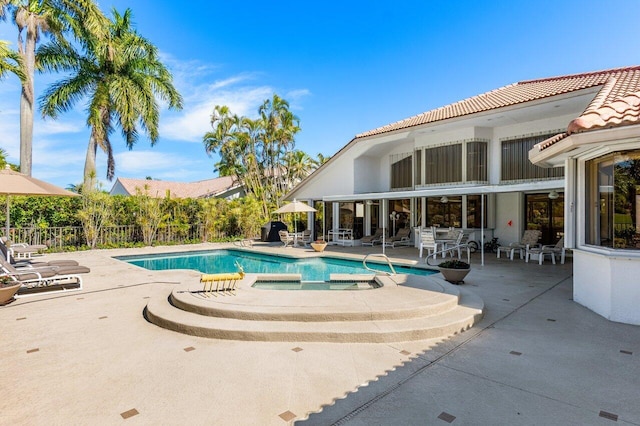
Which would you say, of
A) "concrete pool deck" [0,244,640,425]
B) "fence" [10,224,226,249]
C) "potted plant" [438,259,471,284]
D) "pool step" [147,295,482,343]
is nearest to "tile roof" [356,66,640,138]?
"potted plant" [438,259,471,284]

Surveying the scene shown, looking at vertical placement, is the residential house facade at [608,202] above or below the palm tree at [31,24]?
below

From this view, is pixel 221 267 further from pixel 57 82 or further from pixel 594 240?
pixel 57 82

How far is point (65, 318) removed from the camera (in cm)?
653

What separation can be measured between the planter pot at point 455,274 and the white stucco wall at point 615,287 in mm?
2560

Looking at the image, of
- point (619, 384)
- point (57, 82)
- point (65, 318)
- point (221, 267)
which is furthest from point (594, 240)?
point (57, 82)

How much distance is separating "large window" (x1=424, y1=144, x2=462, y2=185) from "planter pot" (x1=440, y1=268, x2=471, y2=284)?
8711mm

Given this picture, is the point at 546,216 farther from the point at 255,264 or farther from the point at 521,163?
the point at 255,264

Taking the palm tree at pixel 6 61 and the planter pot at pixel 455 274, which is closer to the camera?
the planter pot at pixel 455 274

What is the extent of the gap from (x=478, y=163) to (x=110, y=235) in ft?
64.8

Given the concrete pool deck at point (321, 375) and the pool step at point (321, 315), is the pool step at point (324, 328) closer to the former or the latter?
the pool step at point (321, 315)

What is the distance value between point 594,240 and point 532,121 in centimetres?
997

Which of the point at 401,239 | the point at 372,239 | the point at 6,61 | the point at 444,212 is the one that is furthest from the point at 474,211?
the point at 6,61

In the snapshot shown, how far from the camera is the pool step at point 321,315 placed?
5352 mm

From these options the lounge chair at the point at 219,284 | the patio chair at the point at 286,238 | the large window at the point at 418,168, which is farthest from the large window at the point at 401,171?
the lounge chair at the point at 219,284
